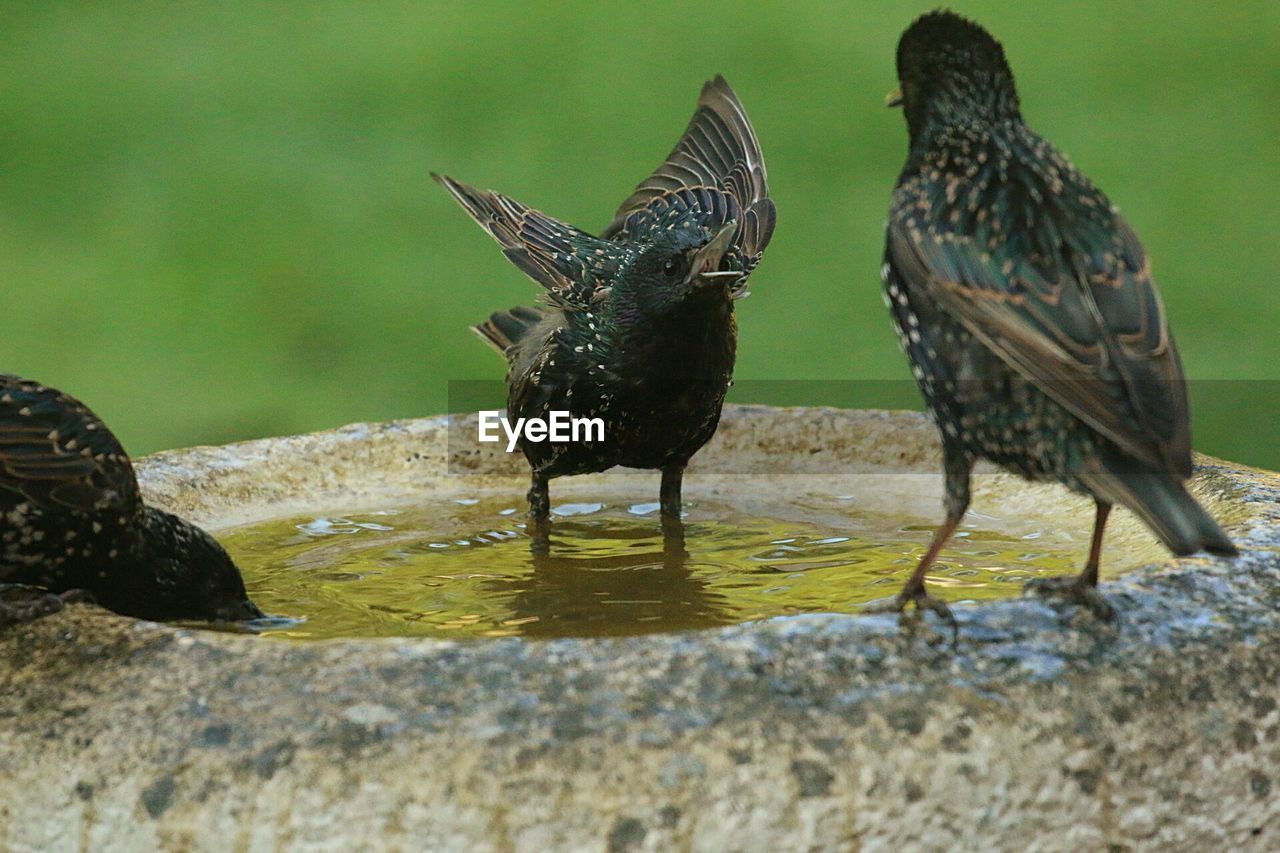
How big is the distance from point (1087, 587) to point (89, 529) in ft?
6.65

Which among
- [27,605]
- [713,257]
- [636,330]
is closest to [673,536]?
[636,330]

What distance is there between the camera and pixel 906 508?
14.9ft

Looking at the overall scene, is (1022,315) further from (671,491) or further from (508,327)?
(508,327)

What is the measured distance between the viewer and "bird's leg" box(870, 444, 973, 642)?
8.94 feet

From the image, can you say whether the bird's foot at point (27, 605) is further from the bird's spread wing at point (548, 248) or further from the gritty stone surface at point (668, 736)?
the bird's spread wing at point (548, 248)

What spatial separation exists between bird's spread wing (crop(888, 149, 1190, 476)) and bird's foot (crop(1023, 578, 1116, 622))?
33cm

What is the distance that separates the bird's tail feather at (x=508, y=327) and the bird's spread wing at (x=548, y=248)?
24 cm

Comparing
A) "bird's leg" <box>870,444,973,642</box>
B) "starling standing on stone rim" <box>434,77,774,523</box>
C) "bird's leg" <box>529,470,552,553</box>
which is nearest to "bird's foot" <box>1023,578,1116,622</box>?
"bird's leg" <box>870,444,973,642</box>

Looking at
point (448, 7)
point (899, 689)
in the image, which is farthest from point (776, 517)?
point (448, 7)

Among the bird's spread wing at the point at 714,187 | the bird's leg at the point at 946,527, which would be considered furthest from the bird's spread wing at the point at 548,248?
the bird's leg at the point at 946,527

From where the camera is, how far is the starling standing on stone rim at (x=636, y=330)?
4301 millimetres

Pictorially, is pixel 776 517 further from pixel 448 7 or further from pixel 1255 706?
pixel 448 7

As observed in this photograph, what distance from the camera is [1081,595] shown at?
107 inches

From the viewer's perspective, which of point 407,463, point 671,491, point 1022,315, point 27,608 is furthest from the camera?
point 407,463
